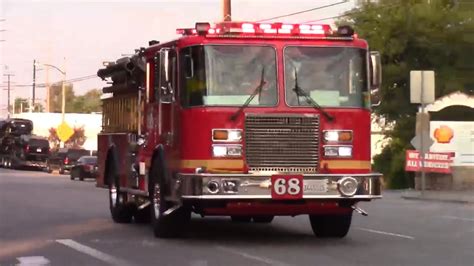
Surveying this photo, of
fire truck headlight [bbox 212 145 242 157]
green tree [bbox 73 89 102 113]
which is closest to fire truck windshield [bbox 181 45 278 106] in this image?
fire truck headlight [bbox 212 145 242 157]

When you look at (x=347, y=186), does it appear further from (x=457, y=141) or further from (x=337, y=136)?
(x=457, y=141)

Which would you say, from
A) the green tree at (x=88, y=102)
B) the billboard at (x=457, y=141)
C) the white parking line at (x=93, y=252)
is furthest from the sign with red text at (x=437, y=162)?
the green tree at (x=88, y=102)

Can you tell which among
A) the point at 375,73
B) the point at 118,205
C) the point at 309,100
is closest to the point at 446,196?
the point at 118,205

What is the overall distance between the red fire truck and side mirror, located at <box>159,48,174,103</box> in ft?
0.07

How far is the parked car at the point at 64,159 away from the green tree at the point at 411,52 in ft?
67.3

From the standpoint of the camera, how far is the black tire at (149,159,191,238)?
43.5 ft

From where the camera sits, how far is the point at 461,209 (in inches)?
899

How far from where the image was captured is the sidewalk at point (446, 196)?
26.6 m

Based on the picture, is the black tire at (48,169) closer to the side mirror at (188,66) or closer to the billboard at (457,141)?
the billboard at (457,141)

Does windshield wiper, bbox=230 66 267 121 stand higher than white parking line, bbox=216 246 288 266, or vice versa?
windshield wiper, bbox=230 66 267 121

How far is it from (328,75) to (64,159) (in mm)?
42758

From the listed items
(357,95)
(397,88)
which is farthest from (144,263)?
(397,88)

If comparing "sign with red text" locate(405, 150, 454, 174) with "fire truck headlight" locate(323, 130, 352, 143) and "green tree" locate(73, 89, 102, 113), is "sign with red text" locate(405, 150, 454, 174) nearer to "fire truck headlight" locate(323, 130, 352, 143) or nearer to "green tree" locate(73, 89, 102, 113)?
"fire truck headlight" locate(323, 130, 352, 143)

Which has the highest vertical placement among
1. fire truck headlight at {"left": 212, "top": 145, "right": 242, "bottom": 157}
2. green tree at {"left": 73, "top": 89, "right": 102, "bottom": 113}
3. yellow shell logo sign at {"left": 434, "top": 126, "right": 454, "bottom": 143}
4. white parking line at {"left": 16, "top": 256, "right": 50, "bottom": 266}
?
green tree at {"left": 73, "top": 89, "right": 102, "bottom": 113}
